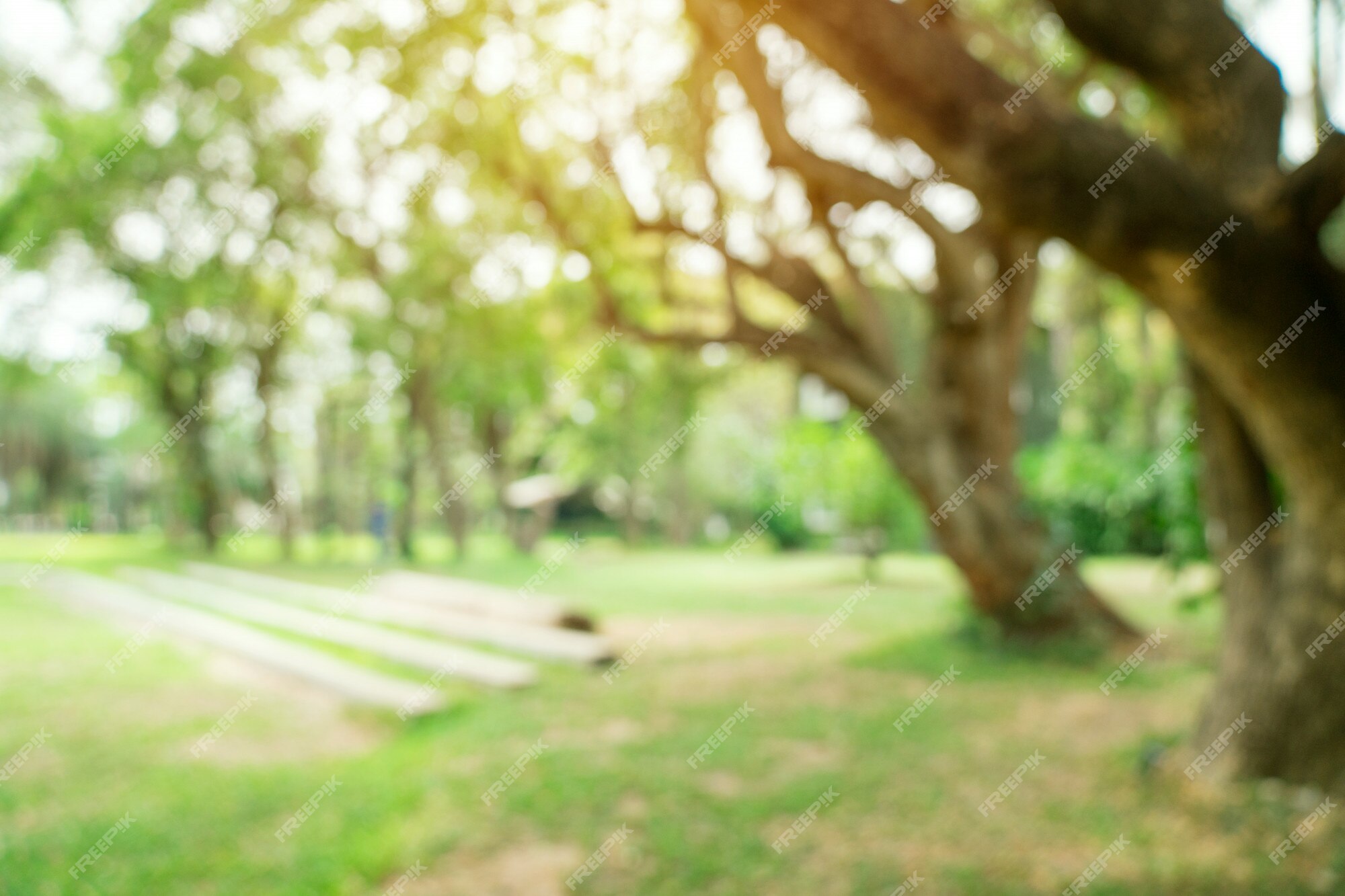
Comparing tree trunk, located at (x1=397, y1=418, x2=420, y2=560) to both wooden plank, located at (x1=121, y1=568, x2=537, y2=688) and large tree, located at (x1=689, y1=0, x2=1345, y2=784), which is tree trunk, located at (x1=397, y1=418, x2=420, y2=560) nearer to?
wooden plank, located at (x1=121, y1=568, x2=537, y2=688)

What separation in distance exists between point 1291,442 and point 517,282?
924 centimetres

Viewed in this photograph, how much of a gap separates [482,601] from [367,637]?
182 centimetres

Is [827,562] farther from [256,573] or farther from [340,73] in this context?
[340,73]

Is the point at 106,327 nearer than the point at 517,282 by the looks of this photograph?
No

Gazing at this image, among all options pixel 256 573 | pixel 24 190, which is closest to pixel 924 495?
pixel 256 573

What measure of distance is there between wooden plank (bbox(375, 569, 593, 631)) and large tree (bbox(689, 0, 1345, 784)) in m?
6.55

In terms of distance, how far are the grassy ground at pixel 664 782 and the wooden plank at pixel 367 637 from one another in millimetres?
330

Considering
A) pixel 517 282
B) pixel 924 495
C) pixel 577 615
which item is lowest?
pixel 577 615

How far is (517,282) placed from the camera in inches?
458

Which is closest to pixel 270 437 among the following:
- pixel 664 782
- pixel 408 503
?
pixel 408 503

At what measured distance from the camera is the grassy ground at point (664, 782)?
417 cm

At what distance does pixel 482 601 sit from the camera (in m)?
11.2

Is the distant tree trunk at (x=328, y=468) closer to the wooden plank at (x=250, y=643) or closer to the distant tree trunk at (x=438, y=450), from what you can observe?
the distant tree trunk at (x=438, y=450)

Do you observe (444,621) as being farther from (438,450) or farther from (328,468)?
(328,468)
